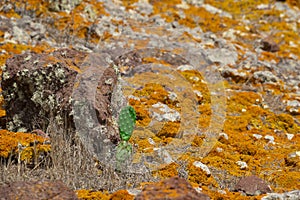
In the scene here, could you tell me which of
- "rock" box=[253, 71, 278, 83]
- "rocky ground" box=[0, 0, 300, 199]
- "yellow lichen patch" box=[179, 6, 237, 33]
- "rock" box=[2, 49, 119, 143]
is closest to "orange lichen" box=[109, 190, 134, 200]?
A: "rocky ground" box=[0, 0, 300, 199]

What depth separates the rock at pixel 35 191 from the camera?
344cm

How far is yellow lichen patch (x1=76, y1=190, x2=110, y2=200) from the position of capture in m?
3.95

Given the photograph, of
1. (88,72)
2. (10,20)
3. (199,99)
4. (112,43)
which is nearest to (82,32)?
(112,43)

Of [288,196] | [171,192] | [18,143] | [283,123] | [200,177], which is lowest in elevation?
[283,123]

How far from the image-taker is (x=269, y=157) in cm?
622

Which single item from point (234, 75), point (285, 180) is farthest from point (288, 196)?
point (234, 75)

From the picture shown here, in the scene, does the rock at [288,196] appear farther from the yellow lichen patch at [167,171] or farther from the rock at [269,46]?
the rock at [269,46]

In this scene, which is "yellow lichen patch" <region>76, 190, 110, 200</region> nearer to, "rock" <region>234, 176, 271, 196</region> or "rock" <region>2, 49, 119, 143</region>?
"rock" <region>2, 49, 119, 143</region>

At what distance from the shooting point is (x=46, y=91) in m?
5.59

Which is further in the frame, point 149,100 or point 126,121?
point 149,100

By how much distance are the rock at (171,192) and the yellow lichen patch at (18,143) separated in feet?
6.07

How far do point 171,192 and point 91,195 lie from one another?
3.54 feet

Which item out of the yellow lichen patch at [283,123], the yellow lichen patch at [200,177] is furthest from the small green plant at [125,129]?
the yellow lichen patch at [283,123]

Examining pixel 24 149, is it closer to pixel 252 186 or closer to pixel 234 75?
pixel 252 186
